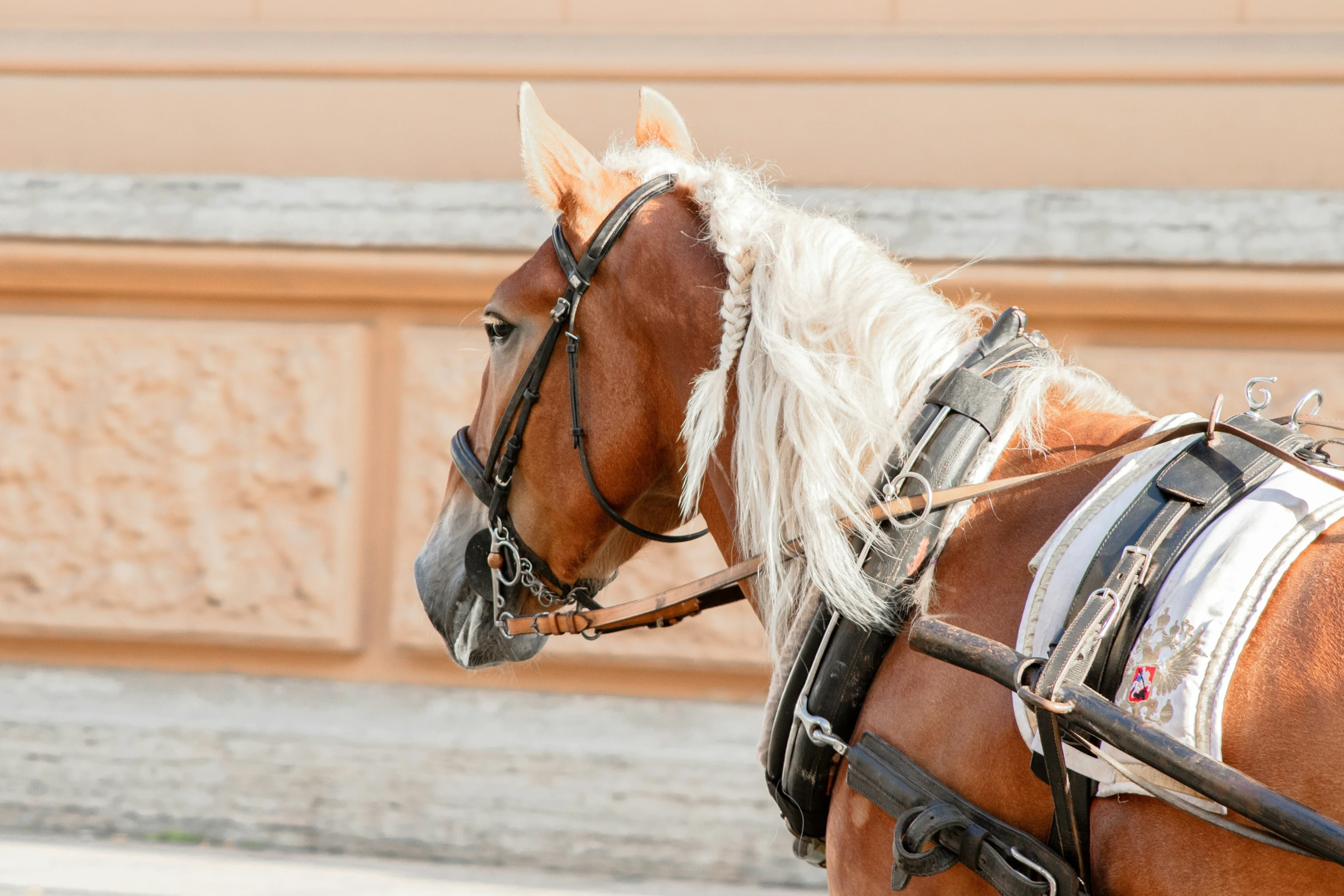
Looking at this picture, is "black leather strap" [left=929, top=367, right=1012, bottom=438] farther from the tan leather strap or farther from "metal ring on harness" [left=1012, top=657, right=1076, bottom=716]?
"metal ring on harness" [left=1012, top=657, right=1076, bottom=716]

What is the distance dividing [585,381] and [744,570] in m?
0.40

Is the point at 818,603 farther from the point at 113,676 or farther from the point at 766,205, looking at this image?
the point at 113,676

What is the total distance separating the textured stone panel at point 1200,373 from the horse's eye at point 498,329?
2074 mm

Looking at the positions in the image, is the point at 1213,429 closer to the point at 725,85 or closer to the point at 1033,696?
the point at 1033,696

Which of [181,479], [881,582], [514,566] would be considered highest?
[881,582]

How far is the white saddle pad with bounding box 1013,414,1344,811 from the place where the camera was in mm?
1120

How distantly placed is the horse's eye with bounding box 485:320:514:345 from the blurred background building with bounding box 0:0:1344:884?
152 cm

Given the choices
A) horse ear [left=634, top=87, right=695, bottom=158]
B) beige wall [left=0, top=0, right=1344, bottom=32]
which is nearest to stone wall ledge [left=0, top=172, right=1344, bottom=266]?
beige wall [left=0, top=0, right=1344, bottom=32]

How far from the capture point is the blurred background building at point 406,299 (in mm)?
3389

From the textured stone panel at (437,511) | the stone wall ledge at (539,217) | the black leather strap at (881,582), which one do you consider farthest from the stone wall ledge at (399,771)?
the black leather strap at (881,582)

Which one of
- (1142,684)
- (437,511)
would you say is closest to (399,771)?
Answer: (437,511)

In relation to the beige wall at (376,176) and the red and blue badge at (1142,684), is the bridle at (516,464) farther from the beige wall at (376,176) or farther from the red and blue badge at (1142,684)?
the beige wall at (376,176)

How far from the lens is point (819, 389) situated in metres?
1.43

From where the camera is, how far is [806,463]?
56.4 inches
